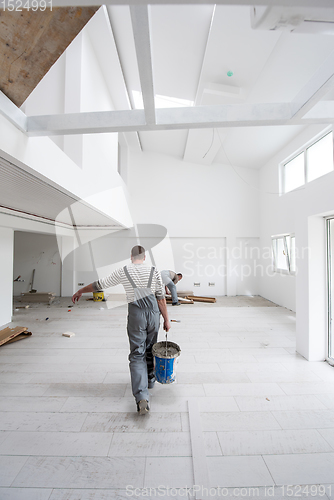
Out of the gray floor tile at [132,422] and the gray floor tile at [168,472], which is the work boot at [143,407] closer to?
the gray floor tile at [132,422]

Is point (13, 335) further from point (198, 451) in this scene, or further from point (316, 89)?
point (316, 89)

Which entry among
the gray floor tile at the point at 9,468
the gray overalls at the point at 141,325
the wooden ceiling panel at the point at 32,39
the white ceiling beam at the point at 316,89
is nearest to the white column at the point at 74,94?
the wooden ceiling panel at the point at 32,39

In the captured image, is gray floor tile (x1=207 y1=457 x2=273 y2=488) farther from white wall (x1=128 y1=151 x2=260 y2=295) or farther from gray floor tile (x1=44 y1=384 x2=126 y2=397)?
white wall (x1=128 y1=151 x2=260 y2=295)

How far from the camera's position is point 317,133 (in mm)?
4586

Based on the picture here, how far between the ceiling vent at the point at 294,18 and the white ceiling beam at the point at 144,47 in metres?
0.54

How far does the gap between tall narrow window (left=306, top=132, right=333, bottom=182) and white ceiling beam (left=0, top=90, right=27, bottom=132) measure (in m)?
4.63

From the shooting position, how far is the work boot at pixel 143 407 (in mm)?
2041

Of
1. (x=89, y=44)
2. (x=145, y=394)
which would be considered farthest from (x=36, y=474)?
(x=89, y=44)

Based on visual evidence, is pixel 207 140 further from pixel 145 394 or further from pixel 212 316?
pixel 145 394

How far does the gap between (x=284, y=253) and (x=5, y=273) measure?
6.10 m

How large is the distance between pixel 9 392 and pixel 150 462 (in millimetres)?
1620

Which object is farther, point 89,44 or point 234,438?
point 89,44

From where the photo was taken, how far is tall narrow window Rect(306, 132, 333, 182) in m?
4.34

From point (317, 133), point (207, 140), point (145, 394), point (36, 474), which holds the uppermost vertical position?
point (207, 140)
